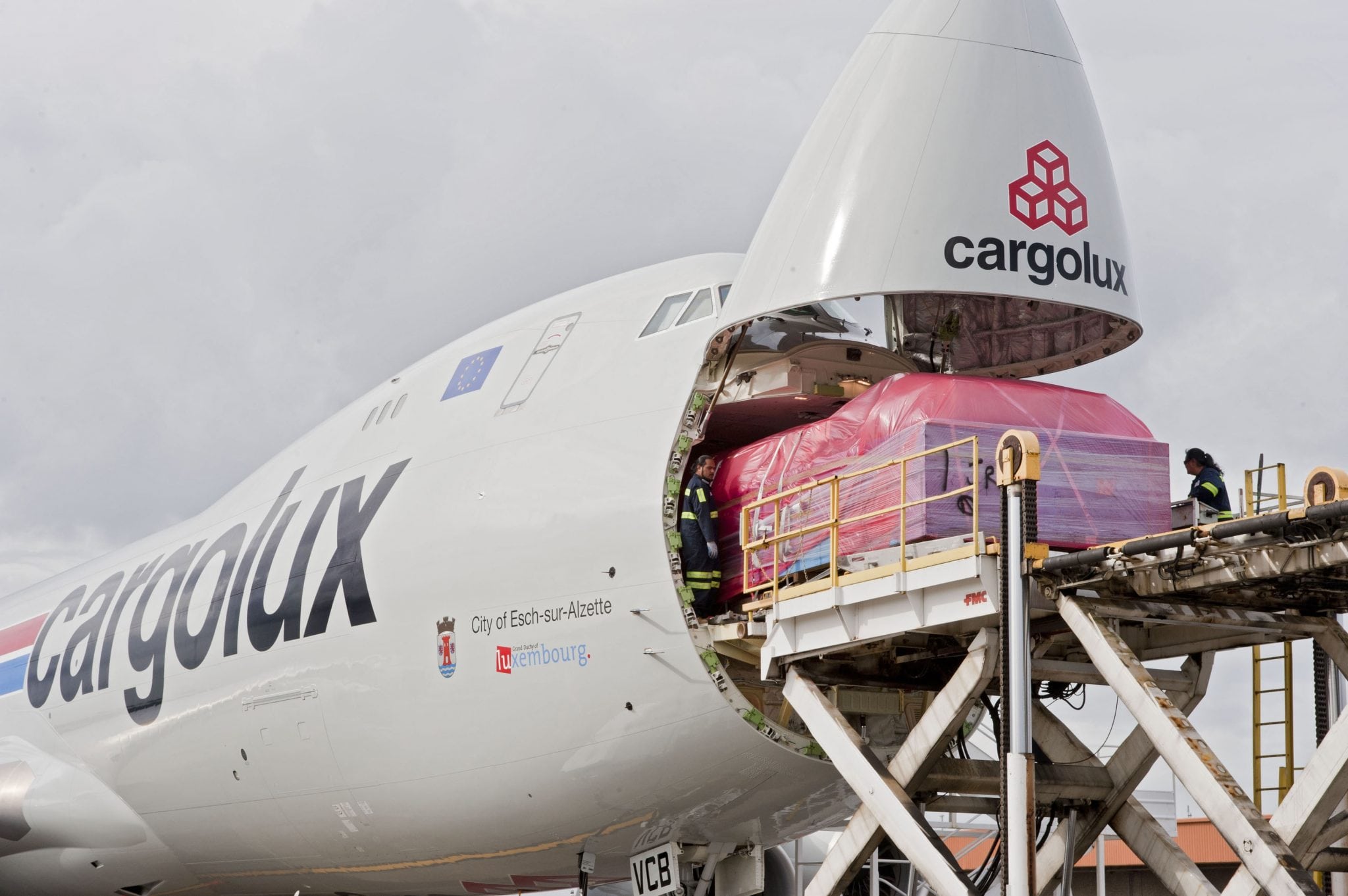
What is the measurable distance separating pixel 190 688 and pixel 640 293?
7351 mm

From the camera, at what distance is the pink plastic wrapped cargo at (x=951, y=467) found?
10016mm

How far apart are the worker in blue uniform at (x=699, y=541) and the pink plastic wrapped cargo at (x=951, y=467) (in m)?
0.29

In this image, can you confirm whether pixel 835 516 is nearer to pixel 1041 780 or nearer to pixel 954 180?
pixel 1041 780

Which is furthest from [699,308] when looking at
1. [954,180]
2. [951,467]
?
[951,467]

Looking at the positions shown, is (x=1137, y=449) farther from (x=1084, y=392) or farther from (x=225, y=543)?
(x=225, y=543)

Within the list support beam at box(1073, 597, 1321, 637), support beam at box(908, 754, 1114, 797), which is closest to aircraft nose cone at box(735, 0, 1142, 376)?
support beam at box(1073, 597, 1321, 637)

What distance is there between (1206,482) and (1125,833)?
3.42 metres

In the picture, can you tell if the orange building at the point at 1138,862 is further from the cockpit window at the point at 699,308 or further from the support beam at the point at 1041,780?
the cockpit window at the point at 699,308

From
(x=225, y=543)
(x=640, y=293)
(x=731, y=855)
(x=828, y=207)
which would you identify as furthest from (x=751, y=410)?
(x=225, y=543)

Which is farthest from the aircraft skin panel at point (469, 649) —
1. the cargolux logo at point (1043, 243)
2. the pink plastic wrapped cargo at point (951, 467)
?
the cargolux logo at point (1043, 243)

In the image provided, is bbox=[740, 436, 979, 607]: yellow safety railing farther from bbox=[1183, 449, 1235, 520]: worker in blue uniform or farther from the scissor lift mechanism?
bbox=[1183, 449, 1235, 520]: worker in blue uniform

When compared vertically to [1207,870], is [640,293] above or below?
above

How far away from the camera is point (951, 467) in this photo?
1002 cm

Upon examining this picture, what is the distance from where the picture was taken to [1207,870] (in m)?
30.1
